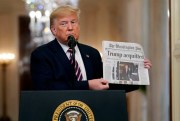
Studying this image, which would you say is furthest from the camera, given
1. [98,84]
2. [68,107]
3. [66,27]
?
[66,27]

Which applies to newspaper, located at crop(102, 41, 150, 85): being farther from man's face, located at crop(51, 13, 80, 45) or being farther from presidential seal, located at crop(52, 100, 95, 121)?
A: presidential seal, located at crop(52, 100, 95, 121)

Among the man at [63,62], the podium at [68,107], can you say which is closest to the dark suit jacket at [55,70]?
the man at [63,62]

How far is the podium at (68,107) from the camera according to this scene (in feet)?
4.59

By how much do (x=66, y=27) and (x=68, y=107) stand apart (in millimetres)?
462

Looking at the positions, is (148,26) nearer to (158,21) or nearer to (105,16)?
(158,21)

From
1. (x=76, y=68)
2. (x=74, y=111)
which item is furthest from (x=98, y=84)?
(x=74, y=111)

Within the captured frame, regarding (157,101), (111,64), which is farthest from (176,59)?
(157,101)

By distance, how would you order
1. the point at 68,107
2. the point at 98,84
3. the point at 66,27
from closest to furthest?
the point at 68,107 → the point at 98,84 → the point at 66,27

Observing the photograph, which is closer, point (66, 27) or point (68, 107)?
point (68, 107)

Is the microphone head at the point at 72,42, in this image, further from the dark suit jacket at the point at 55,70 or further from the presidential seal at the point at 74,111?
the presidential seal at the point at 74,111

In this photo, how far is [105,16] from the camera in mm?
6164

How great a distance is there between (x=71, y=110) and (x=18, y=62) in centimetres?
490

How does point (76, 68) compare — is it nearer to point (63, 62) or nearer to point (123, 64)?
point (63, 62)

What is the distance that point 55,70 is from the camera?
5.56ft
